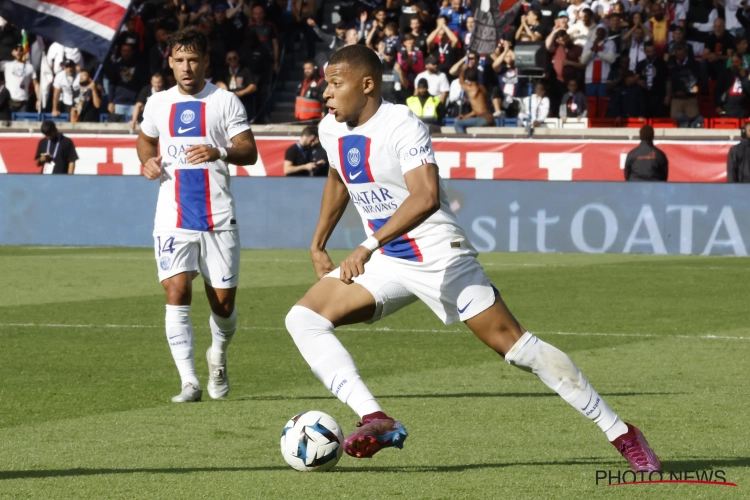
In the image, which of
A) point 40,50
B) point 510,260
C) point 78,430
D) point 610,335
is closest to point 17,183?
point 40,50

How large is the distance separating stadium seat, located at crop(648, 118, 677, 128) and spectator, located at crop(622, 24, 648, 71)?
1005 millimetres

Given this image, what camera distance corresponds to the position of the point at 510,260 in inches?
692

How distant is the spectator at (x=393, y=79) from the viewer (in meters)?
22.2

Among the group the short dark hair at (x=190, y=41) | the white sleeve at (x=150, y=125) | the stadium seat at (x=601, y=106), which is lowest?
the stadium seat at (x=601, y=106)

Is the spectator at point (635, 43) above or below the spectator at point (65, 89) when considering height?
above

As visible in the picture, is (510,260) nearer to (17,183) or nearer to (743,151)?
(743,151)

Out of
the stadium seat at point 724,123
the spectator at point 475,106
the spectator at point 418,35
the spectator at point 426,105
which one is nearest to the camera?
the stadium seat at point 724,123

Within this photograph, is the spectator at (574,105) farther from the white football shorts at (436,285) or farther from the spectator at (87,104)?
the white football shorts at (436,285)

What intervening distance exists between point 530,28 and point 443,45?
1537mm

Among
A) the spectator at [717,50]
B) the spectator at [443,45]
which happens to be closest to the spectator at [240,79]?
the spectator at [443,45]

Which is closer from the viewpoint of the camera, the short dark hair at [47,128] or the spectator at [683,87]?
the short dark hair at [47,128]

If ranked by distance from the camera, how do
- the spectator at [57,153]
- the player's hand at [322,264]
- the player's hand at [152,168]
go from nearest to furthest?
the player's hand at [322,264] → the player's hand at [152,168] → the spectator at [57,153]

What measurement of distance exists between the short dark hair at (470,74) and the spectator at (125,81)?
618cm

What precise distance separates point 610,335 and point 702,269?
609 cm
